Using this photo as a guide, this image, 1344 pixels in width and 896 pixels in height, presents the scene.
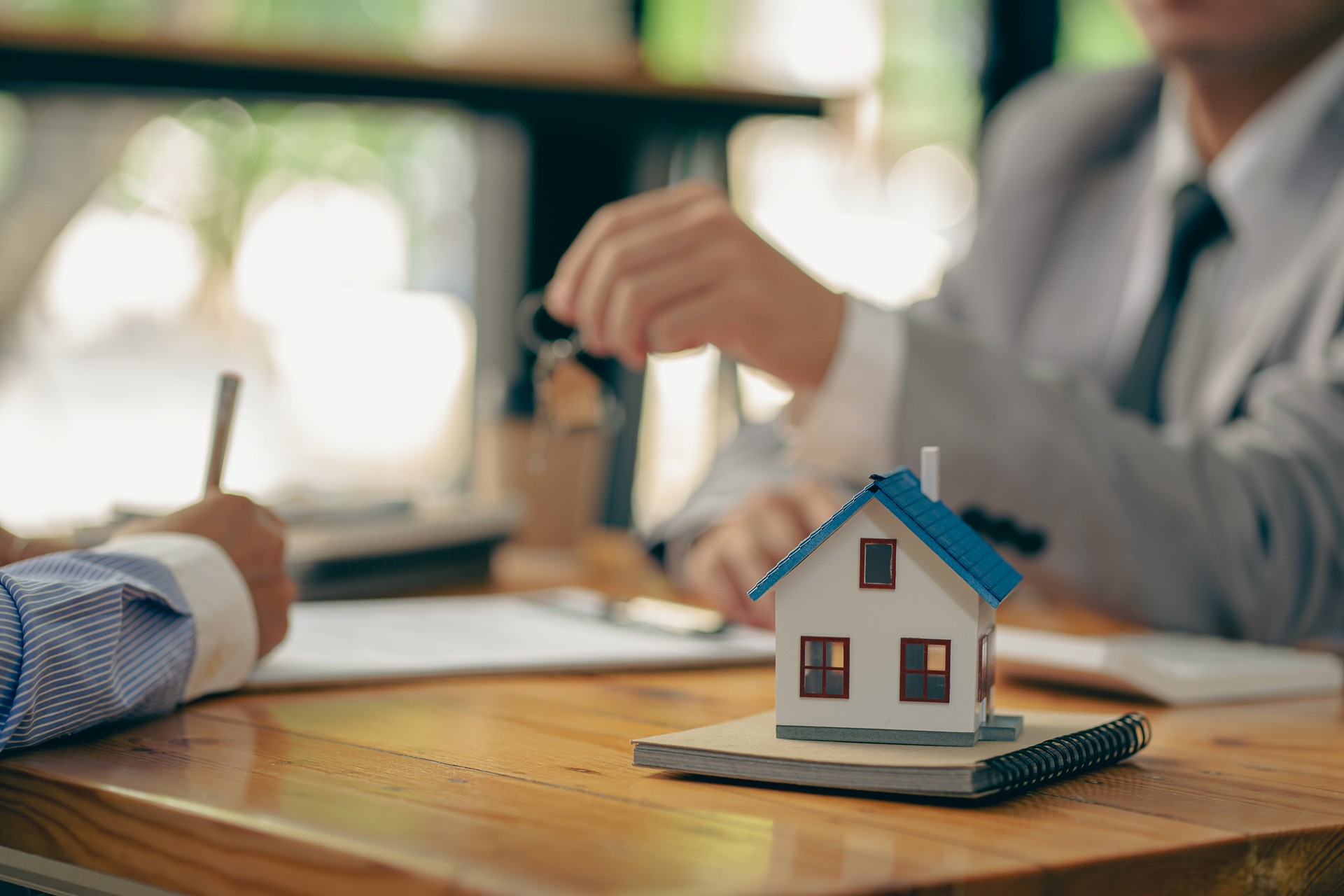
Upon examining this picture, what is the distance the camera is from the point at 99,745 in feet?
1.70

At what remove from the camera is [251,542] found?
660 mm

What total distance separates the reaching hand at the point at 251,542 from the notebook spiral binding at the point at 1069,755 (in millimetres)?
393

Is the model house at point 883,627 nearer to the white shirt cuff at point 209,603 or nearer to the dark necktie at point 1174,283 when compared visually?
the white shirt cuff at point 209,603

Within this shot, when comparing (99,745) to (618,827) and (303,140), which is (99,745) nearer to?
(618,827)

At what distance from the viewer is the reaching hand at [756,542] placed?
98 centimetres

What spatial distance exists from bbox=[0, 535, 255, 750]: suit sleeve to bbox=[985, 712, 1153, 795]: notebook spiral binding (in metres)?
0.36

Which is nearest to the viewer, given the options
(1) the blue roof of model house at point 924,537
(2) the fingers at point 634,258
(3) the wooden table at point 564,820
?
(3) the wooden table at point 564,820

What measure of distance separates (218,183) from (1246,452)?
6.93 ft

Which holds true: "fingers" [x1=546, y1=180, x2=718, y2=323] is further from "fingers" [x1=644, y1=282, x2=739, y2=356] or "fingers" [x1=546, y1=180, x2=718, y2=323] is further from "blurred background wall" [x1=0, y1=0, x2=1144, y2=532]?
"blurred background wall" [x1=0, y1=0, x2=1144, y2=532]

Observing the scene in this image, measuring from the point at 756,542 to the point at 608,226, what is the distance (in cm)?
30

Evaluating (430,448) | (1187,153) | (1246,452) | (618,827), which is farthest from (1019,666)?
(430,448)

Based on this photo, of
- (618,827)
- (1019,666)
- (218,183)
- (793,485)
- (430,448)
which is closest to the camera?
(618,827)

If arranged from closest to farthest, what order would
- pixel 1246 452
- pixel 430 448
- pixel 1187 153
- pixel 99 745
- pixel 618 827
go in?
pixel 618 827 → pixel 99 745 → pixel 1246 452 → pixel 1187 153 → pixel 430 448

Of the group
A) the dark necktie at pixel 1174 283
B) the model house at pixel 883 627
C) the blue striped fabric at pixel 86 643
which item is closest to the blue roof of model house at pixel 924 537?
the model house at pixel 883 627
